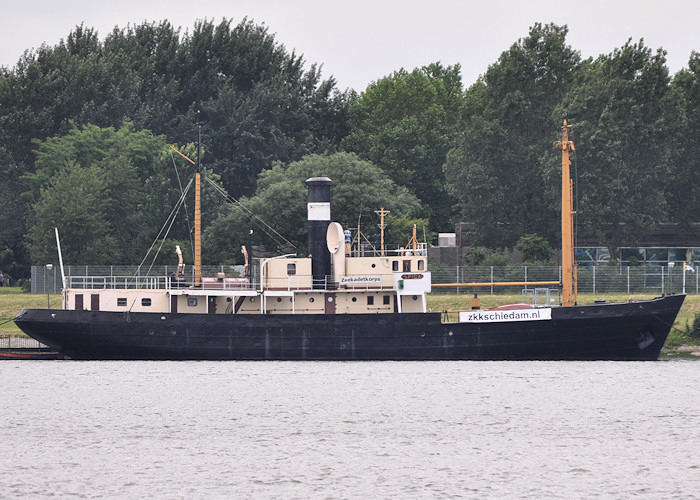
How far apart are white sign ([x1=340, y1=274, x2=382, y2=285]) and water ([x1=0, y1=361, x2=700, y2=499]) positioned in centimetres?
434

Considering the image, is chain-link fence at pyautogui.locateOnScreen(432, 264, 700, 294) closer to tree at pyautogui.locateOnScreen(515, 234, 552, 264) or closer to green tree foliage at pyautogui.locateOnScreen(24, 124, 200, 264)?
tree at pyautogui.locateOnScreen(515, 234, 552, 264)

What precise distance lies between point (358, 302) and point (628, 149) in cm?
3414

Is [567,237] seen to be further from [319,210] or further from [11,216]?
[11,216]

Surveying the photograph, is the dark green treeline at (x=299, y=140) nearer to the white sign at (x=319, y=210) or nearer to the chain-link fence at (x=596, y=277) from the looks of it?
the chain-link fence at (x=596, y=277)

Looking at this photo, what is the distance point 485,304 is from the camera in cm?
6694

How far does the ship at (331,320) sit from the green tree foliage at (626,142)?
84.1ft

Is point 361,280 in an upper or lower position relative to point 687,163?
lower

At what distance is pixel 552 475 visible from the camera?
32.8 metres

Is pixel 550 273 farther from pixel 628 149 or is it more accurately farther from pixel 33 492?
pixel 33 492

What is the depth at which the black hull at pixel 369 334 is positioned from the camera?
53094 mm

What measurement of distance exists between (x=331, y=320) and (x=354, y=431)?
1379cm

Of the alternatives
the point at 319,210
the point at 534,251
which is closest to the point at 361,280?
the point at 319,210

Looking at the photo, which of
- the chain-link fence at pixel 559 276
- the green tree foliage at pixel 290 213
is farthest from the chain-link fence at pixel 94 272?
the green tree foliage at pixel 290 213

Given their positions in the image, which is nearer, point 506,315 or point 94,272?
point 506,315
